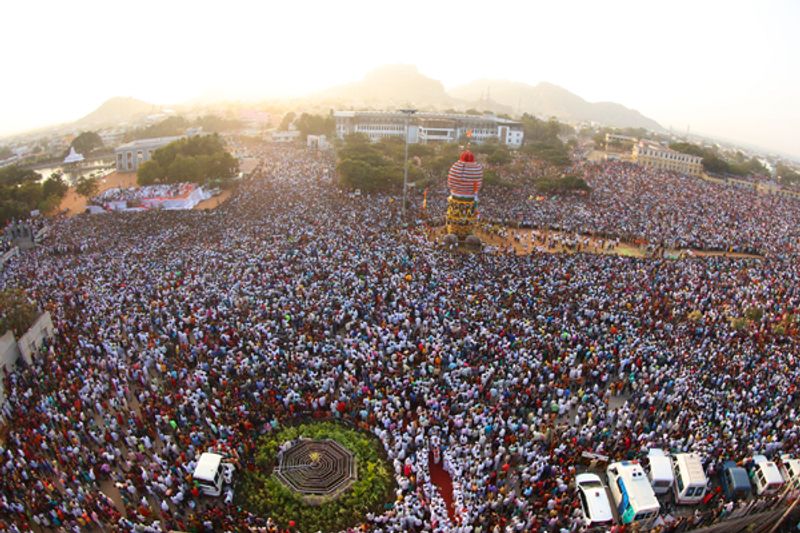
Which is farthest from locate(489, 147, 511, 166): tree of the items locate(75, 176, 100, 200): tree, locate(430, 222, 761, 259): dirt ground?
locate(75, 176, 100, 200): tree

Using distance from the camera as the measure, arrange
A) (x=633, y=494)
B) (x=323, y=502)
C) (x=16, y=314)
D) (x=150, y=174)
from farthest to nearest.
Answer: (x=150, y=174) → (x=16, y=314) → (x=323, y=502) → (x=633, y=494)

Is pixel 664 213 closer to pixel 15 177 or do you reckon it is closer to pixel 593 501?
pixel 593 501

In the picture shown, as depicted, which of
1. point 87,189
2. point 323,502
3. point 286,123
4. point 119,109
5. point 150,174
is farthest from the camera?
point 119,109

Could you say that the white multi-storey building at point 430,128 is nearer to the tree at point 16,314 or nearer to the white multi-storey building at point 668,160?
the white multi-storey building at point 668,160

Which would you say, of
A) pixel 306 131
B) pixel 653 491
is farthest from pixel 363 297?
pixel 306 131

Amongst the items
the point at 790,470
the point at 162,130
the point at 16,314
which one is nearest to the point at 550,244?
the point at 790,470

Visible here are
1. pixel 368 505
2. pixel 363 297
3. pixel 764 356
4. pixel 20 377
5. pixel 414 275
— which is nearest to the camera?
pixel 368 505

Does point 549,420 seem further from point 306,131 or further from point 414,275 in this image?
point 306,131
